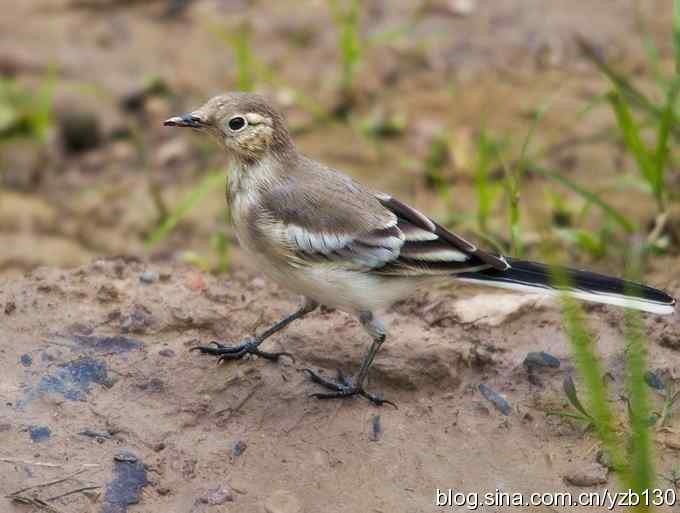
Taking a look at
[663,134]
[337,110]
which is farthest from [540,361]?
[337,110]

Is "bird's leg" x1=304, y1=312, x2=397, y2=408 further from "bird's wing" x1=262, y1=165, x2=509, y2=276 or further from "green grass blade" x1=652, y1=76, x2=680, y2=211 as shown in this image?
"green grass blade" x1=652, y1=76, x2=680, y2=211

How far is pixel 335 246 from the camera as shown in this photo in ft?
16.6

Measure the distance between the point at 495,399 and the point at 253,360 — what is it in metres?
1.17

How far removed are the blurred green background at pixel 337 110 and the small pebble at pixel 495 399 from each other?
203cm

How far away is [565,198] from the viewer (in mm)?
8281

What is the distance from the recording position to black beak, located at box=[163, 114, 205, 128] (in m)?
5.30

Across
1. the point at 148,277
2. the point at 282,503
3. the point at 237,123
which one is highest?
the point at 237,123

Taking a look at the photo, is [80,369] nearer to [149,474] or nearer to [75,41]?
[149,474]

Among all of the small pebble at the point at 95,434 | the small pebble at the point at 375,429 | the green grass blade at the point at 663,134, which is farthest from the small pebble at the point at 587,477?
the green grass blade at the point at 663,134

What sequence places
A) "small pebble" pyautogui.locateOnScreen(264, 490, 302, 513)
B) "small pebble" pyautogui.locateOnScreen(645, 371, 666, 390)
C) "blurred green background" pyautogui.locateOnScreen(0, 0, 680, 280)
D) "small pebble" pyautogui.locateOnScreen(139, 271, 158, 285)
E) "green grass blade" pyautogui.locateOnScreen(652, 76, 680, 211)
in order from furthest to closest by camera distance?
"blurred green background" pyautogui.locateOnScreen(0, 0, 680, 280), "green grass blade" pyautogui.locateOnScreen(652, 76, 680, 211), "small pebble" pyautogui.locateOnScreen(139, 271, 158, 285), "small pebble" pyautogui.locateOnScreen(645, 371, 666, 390), "small pebble" pyautogui.locateOnScreen(264, 490, 302, 513)

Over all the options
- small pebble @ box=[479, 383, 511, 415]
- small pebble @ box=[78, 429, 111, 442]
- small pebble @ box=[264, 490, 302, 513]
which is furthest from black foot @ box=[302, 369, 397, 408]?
small pebble @ box=[78, 429, 111, 442]

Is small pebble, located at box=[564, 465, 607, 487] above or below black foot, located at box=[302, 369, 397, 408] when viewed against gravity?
below

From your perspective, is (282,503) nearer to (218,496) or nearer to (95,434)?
(218,496)

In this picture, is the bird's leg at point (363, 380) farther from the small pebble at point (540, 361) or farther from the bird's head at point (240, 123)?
the bird's head at point (240, 123)
